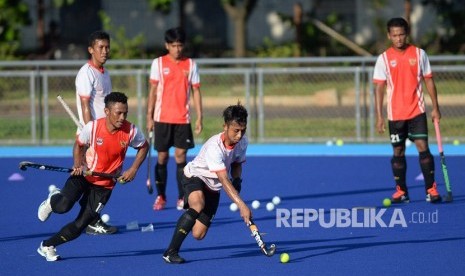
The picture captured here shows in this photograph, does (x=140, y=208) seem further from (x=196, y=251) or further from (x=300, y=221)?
(x=196, y=251)

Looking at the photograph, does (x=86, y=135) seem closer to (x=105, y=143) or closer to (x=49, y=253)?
(x=105, y=143)

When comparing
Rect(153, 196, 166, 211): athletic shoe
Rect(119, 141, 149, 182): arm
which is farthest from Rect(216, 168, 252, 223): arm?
Rect(153, 196, 166, 211): athletic shoe

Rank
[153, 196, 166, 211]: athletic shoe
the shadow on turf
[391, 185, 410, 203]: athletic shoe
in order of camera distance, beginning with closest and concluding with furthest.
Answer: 1. the shadow on turf
2. [153, 196, 166, 211]: athletic shoe
3. [391, 185, 410, 203]: athletic shoe

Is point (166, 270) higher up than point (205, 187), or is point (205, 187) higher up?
point (205, 187)

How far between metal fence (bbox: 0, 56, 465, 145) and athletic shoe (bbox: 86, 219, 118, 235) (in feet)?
26.2

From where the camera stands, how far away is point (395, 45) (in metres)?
12.1

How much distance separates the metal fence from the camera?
61.4ft

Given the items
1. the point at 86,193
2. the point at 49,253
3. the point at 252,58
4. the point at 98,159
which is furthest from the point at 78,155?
the point at 252,58

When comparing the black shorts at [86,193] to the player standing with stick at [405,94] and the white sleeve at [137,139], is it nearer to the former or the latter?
the white sleeve at [137,139]

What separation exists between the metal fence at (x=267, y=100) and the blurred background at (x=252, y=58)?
0.9 inches

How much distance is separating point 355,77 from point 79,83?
343 inches

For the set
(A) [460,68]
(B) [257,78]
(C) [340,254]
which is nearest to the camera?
(C) [340,254]

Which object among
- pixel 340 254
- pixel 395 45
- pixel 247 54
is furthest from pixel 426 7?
pixel 340 254

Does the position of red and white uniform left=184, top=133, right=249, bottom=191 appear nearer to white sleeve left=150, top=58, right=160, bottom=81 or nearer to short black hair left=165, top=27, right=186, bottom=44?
short black hair left=165, top=27, right=186, bottom=44
